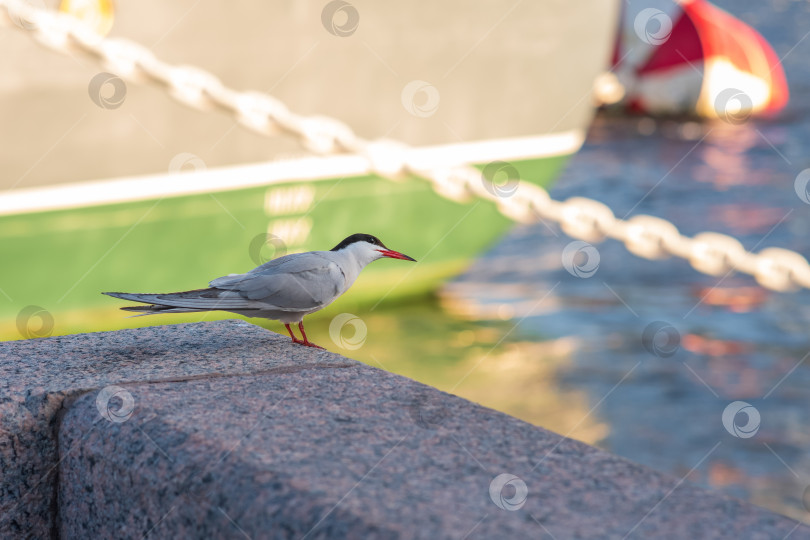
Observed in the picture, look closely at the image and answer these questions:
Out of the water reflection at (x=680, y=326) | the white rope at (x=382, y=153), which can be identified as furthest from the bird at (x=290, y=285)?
the water reflection at (x=680, y=326)

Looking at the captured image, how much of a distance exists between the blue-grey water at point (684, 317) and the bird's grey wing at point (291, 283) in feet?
16.1

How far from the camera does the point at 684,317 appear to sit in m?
11.2

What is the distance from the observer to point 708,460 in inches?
299

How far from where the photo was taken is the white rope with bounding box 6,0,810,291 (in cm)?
604

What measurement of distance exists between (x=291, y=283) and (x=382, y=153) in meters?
5.34

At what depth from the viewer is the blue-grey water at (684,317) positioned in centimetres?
775

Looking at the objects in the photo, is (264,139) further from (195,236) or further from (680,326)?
(680,326)

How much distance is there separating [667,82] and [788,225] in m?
7.05

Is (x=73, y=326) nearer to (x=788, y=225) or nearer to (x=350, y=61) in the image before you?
(x=350, y=61)

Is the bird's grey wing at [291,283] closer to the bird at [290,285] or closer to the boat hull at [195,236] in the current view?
the bird at [290,285]

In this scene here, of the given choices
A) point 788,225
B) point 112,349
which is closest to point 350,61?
point 112,349

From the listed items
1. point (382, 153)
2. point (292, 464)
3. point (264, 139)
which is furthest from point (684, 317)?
point (292, 464)

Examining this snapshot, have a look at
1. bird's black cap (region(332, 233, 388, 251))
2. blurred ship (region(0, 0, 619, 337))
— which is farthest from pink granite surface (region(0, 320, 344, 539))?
blurred ship (region(0, 0, 619, 337))

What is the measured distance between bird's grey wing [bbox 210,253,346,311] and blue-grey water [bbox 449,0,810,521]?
16.1 ft
